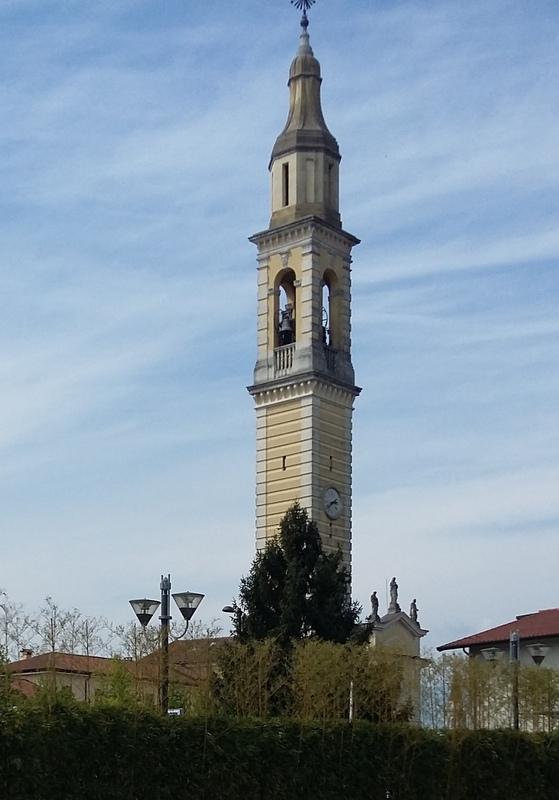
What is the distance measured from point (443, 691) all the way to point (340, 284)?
26.2 meters

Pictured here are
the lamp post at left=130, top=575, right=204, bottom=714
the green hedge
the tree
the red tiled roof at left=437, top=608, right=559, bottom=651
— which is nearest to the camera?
the green hedge

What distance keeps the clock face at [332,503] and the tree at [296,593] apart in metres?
11.0

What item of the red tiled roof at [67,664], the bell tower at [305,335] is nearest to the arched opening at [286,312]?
the bell tower at [305,335]

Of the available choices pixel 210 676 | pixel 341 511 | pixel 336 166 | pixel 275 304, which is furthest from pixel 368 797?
pixel 336 166

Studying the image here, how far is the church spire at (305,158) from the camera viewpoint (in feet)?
181

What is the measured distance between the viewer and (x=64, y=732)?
22.6 metres

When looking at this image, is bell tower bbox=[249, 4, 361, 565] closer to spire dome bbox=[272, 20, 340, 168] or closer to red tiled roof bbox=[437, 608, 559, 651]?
spire dome bbox=[272, 20, 340, 168]

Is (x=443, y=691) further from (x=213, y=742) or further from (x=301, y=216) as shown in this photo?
(x=301, y=216)

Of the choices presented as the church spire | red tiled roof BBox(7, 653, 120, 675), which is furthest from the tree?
the church spire

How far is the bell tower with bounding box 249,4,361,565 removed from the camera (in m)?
51.9

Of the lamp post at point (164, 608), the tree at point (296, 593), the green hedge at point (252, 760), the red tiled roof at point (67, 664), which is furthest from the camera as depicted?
the tree at point (296, 593)

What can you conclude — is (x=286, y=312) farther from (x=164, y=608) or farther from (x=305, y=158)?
(x=164, y=608)

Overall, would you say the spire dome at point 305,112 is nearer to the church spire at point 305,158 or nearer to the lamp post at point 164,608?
the church spire at point 305,158

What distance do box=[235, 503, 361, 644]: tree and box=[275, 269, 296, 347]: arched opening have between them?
48.0 ft
